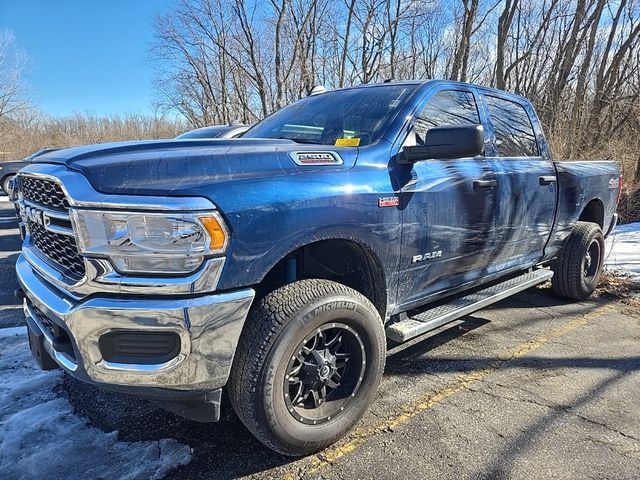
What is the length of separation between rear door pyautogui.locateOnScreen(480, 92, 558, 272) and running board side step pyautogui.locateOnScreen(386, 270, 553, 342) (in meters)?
0.16

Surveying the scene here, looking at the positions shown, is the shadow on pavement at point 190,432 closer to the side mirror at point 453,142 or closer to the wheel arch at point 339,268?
the wheel arch at point 339,268

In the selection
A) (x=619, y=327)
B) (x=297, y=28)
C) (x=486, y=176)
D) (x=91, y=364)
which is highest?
(x=297, y=28)

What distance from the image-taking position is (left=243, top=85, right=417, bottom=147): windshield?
112 inches

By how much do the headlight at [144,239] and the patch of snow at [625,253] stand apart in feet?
19.6

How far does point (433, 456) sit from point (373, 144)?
170cm

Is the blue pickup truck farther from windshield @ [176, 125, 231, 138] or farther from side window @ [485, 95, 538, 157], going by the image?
windshield @ [176, 125, 231, 138]

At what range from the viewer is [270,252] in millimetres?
2027

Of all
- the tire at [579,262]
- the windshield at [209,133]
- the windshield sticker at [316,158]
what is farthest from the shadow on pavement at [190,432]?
the windshield at [209,133]

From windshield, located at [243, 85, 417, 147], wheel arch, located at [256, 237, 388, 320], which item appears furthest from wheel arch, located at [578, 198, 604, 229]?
wheel arch, located at [256, 237, 388, 320]

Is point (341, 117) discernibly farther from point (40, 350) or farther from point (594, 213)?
point (594, 213)

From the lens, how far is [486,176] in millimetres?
3275

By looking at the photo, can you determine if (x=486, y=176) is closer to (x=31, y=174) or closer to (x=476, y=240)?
(x=476, y=240)

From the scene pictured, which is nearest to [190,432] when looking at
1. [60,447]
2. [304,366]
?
[60,447]

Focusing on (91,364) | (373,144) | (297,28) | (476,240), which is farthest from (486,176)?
(297,28)
